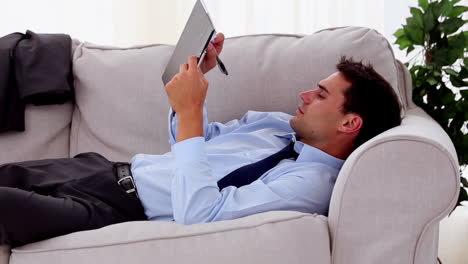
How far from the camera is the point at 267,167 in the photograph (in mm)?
1558

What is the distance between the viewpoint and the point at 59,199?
53.1 inches

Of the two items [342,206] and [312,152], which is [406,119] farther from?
[342,206]

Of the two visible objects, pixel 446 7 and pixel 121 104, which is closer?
pixel 121 104

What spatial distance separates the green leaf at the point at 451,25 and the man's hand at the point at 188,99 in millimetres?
1060

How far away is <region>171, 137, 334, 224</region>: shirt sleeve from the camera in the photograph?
1347 mm

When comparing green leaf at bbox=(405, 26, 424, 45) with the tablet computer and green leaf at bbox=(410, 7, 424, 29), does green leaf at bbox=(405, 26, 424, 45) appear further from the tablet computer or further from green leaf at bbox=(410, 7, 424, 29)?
the tablet computer

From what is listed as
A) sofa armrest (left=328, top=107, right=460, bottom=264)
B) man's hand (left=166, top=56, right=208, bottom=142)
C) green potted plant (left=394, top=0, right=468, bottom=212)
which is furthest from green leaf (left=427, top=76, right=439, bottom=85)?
man's hand (left=166, top=56, right=208, bottom=142)

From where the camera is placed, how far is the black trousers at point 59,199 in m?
1.24

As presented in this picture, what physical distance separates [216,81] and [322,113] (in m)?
0.48

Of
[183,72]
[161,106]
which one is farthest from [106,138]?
[183,72]

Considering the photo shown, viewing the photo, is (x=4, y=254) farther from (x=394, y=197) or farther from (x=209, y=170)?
(x=394, y=197)

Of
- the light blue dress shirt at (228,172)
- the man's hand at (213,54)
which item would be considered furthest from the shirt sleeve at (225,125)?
the man's hand at (213,54)

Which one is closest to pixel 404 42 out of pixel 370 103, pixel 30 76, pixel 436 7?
pixel 436 7

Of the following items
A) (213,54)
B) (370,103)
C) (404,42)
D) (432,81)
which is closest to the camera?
(370,103)
